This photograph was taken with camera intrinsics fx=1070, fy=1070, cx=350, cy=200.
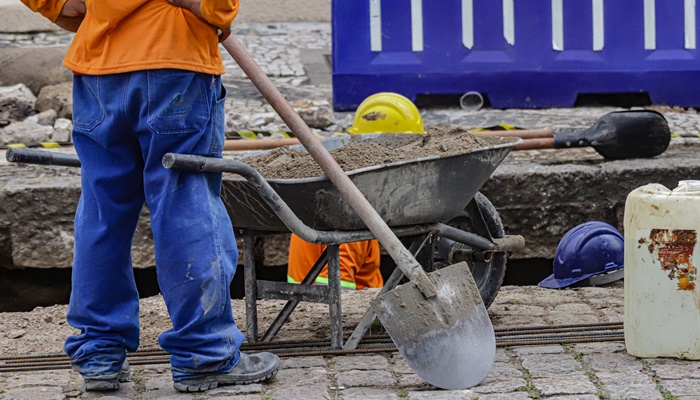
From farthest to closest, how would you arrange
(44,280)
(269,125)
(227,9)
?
(269,125) → (44,280) → (227,9)

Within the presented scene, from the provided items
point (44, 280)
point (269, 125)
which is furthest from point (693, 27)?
point (44, 280)

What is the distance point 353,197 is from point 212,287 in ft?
2.06

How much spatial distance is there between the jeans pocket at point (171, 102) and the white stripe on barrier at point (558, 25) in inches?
204

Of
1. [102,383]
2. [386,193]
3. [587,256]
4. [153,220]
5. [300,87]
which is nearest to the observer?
[153,220]

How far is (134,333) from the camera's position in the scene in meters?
3.85

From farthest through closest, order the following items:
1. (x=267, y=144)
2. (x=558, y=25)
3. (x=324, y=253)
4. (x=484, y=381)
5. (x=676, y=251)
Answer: (x=558, y=25) < (x=267, y=144) < (x=324, y=253) < (x=676, y=251) < (x=484, y=381)

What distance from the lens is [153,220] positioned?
363 cm

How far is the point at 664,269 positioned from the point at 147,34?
2083 mm

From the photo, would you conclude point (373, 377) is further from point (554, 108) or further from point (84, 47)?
point (554, 108)

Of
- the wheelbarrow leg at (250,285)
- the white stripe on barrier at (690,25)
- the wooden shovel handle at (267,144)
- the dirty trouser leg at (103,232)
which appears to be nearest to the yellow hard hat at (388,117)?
the wooden shovel handle at (267,144)

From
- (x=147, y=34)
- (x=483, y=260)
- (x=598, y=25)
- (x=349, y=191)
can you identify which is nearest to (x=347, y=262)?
(x=483, y=260)

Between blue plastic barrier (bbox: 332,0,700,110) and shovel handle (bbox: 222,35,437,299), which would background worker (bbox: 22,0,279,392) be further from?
blue plastic barrier (bbox: 332,0,700,110)

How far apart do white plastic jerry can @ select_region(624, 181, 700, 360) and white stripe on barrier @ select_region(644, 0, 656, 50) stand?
14.5ft

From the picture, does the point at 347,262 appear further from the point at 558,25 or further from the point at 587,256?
the point at 558,25
